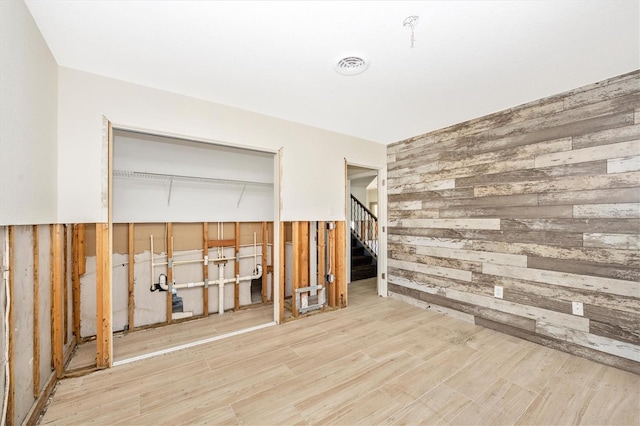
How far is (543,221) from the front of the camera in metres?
2.69

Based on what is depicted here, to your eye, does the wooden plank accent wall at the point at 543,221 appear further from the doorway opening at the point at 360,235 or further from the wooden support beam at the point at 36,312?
the wooden support beam at the point at 36,312

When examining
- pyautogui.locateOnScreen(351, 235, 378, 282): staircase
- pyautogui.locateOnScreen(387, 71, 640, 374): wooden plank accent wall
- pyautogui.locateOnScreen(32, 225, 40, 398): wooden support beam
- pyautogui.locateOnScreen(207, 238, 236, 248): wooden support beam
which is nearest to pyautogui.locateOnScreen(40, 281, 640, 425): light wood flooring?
pyautogui.locateOnScreen(32, 225, 40, 398): wooden support beam

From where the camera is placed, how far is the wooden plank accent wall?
226 centimetres

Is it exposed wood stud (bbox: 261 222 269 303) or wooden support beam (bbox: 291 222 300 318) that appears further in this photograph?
exposed wood stud (bbox: 261 222 269 303)

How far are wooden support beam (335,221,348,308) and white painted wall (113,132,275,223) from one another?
1131 mm

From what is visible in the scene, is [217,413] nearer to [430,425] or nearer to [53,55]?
[430,425]

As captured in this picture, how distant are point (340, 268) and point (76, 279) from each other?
3.01 metres

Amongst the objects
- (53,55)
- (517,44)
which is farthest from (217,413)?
(517,44)

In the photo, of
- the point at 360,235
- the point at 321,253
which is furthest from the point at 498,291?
the point at 360,235

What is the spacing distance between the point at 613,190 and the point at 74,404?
4.52 meters

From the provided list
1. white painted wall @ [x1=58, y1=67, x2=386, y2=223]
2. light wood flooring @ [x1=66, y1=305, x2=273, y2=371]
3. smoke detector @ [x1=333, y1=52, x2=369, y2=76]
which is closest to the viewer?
smoke detector @ [x1=333, y1=52, x2=369, y2=76]

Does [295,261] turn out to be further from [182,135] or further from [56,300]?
[56,300]

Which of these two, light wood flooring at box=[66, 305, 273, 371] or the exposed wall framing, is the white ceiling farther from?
light wood flooring at box=[66, 305, 273, 371]

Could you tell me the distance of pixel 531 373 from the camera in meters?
2.21
